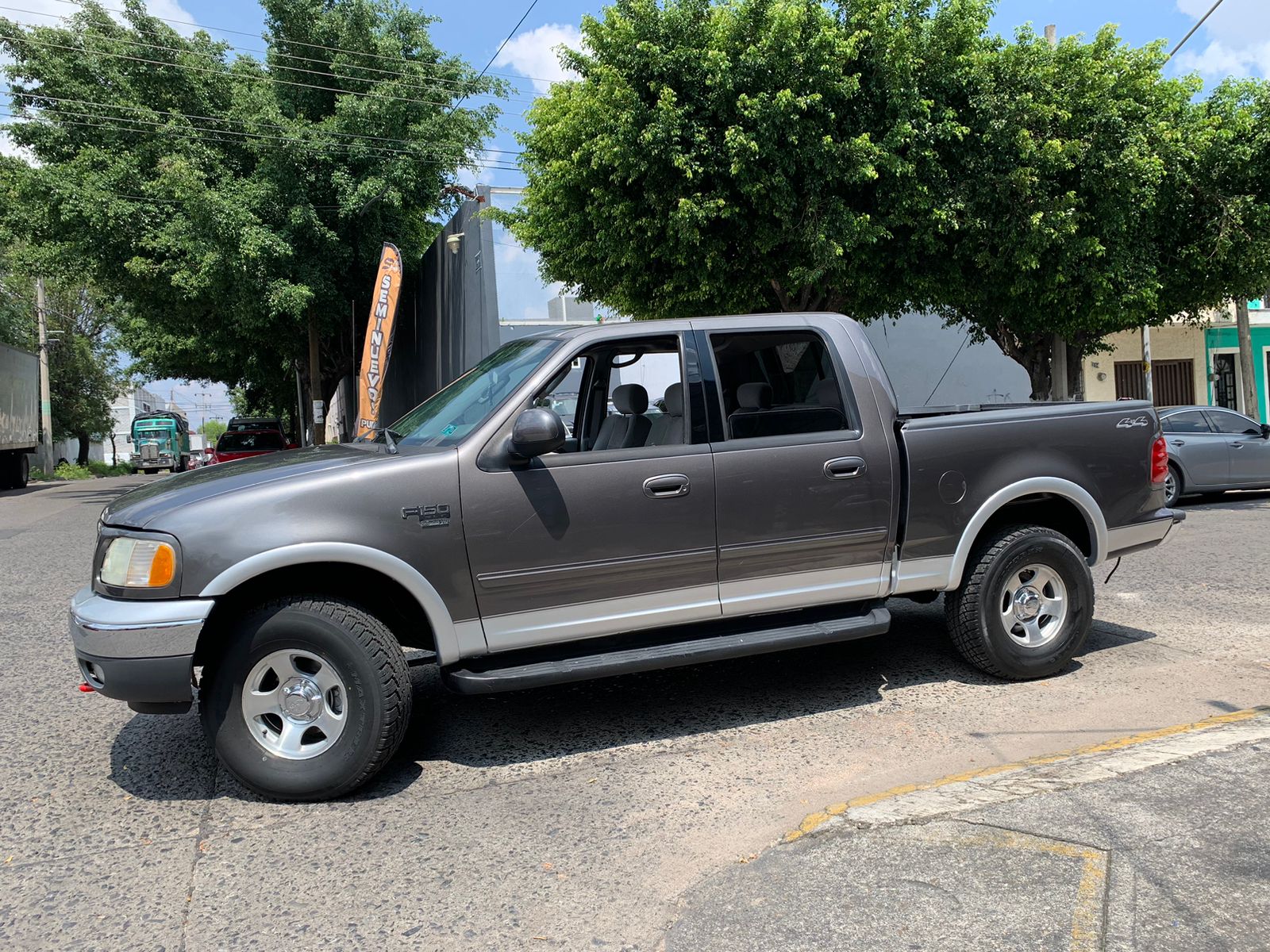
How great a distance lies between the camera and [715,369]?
4.84 m

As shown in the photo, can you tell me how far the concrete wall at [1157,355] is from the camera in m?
27.0

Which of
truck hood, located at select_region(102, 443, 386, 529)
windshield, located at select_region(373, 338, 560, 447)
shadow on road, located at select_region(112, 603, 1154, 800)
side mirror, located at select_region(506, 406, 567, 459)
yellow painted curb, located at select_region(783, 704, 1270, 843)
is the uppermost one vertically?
windshield, located at select_region(373, 338, 560, 447)

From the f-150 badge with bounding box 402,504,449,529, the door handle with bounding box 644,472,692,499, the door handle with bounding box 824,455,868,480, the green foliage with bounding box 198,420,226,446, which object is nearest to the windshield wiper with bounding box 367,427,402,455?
the f-150 badge with bounding box 402,504,449,529

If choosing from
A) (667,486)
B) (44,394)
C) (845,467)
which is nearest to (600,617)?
(667,486)

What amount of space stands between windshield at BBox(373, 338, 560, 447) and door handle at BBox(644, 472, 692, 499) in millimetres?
753

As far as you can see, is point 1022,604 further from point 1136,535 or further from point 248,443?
point 248,443

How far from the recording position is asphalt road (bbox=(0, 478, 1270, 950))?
3.17m

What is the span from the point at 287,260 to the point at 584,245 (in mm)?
10429

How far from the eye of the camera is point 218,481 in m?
4.16

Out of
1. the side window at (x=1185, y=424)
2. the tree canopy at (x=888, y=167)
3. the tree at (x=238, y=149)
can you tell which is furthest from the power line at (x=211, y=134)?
the side window at (x=1185, y=424)

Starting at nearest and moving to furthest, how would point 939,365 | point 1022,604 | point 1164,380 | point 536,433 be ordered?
point 536,433 < point 1022,604 < point 939,365 < point 1164,380

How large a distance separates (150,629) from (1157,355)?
94.4 ft

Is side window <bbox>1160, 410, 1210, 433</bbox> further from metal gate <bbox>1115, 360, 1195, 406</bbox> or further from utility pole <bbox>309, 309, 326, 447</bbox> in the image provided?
utility pole <bbox>309, 309, 326, 447</bbox>

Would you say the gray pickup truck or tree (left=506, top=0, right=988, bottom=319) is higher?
tree (left=506, top=0, right=988, bottom=319)
